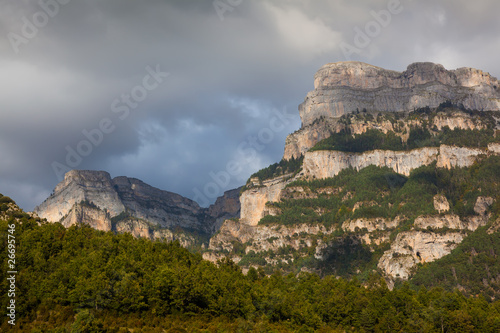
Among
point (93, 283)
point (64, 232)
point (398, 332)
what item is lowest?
point (398, 332)

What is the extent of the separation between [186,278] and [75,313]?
20.2m

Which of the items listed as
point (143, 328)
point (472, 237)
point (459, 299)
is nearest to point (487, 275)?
point (472, 237)

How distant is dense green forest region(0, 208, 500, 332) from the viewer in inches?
3986

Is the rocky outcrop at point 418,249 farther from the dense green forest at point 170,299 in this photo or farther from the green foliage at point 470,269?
the dense green forest at point 170,299

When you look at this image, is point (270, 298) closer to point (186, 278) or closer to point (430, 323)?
point (186, 278)

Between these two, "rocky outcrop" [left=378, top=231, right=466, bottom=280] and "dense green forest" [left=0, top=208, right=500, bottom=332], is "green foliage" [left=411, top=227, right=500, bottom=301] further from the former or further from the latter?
"dense green forest" [left=0, top=208, right=500, bottom=332]

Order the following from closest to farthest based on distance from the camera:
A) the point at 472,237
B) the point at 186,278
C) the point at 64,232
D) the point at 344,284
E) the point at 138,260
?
the point at 186,278
the point at 138,260
the point at 64,232
the point at 344,284
the point at 472,237

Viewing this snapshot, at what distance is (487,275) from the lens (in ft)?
576

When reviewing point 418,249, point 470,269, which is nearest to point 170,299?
point 470,269

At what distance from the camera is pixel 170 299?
109m

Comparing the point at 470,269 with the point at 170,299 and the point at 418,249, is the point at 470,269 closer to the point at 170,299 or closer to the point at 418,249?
the point at 418,249

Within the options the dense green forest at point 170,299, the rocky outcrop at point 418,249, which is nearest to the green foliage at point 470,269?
the rocky outcrop at point 418,249

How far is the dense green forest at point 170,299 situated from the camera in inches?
3986

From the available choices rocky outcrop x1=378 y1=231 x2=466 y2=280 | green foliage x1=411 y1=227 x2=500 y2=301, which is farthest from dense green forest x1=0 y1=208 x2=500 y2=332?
rocky outcrop x1=378 y1=231 x2=466 y2=280
